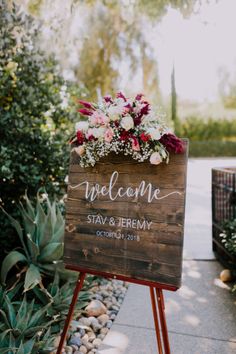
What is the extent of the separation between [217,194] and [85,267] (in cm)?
253

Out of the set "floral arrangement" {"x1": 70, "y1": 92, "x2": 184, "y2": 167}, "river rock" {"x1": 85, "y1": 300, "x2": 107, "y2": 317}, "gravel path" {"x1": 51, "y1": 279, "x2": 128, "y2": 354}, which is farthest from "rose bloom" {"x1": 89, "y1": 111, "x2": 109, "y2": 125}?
"river rock" {"x1": 85, "y1": 300, "x2": 107, "y2": 317}

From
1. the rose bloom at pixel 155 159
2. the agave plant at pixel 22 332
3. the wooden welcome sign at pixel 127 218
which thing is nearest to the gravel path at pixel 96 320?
the agave plant at pixel 22 332

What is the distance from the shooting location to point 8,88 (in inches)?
156

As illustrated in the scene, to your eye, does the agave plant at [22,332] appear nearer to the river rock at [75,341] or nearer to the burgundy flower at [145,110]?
the river rock at [75,341]

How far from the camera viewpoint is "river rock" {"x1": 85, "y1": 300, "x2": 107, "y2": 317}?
3.28 metres

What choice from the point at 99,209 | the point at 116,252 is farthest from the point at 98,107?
the point at 116,252

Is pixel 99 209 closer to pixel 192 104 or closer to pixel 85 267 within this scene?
pixel 85 267

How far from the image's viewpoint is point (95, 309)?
10.8 ft

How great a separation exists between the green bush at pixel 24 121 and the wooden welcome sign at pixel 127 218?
55.9 inches

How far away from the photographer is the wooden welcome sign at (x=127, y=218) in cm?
218

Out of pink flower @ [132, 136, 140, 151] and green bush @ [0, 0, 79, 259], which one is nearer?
pink flower @ [132, 136, 140, 151]

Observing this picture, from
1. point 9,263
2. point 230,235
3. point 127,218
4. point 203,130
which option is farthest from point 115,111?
point 203,130

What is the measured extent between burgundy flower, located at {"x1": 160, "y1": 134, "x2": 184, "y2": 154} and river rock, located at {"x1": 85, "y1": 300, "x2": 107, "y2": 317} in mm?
1809

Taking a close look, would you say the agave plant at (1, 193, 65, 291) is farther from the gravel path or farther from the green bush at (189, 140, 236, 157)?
the green bush at (189, 140, 236, 157)
